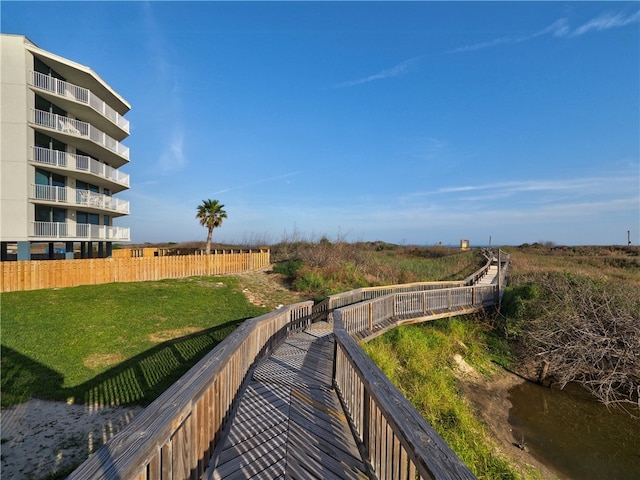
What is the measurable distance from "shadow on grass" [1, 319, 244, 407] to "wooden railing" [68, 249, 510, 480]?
3.21 meters

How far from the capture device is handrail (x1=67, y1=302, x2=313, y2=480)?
4.55 ft

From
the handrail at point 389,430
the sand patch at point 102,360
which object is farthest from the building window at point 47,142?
the handrail at point 389,430

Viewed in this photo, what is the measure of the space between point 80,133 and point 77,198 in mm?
4551

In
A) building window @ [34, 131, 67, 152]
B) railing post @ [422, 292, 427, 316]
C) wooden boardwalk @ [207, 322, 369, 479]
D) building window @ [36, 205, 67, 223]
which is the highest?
building window @ [34, 131, 67, 152]

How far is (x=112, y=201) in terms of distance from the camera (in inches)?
939

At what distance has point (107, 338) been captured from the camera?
9.16m

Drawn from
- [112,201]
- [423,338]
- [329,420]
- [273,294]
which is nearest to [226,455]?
[329,420]

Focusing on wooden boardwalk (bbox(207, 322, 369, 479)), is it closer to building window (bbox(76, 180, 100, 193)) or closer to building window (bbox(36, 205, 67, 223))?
building window (bbox(36, 205, 67, 223))

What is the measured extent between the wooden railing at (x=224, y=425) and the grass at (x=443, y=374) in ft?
17.2

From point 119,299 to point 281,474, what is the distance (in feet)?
44.4

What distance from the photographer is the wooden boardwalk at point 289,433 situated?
9.35ft

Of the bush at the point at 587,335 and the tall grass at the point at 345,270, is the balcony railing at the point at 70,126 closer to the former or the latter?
A: the tall grass at the point at 345,270

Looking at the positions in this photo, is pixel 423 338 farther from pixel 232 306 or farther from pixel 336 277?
pixel 232 306

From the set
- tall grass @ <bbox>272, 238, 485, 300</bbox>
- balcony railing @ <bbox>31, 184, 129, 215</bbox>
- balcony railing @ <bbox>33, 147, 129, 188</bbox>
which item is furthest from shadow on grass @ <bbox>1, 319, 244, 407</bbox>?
balcony railing @ <bbox>33, 147, 129, 188</bbox>
